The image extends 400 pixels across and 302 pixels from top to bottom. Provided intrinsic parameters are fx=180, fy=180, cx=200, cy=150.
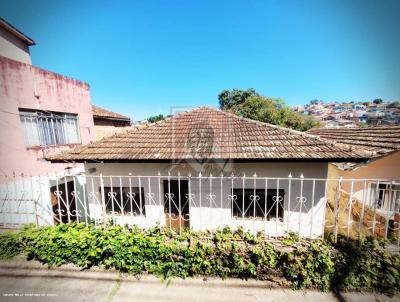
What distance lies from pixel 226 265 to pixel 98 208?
488 cm

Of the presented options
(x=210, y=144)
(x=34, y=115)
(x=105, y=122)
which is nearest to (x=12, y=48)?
(x=105, y=122)

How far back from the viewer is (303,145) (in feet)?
17.0

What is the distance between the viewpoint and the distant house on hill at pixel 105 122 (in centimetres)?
1248

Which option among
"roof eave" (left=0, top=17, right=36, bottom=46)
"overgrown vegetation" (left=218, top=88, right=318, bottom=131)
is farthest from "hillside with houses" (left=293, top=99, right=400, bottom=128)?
"roof eave" (left=0, top=17, right=36, bottom=46)

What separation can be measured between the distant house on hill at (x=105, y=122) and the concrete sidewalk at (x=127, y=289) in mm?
9297

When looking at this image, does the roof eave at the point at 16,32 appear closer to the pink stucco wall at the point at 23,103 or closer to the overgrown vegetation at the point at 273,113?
the pink stucco wall at the point at 23,103

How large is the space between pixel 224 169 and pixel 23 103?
339 inches

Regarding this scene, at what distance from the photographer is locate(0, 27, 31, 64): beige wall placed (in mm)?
10312

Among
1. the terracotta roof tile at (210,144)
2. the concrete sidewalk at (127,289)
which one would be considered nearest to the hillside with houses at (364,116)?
the terracotta roof tile at (210,144)

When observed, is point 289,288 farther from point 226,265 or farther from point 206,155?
point 206,155

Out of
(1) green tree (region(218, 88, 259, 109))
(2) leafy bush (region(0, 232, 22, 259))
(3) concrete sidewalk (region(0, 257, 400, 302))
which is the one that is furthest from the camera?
(1) green tree (region(218, 88, 259, 109))

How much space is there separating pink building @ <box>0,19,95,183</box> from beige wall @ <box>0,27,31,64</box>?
58 millimetres

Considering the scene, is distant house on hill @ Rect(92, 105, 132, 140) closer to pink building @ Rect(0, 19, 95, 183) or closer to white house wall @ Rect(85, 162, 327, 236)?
pink building @ Rect(0, 19, 95, 183)

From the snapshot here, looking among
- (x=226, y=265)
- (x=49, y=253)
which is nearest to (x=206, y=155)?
(x=226, y=265)
